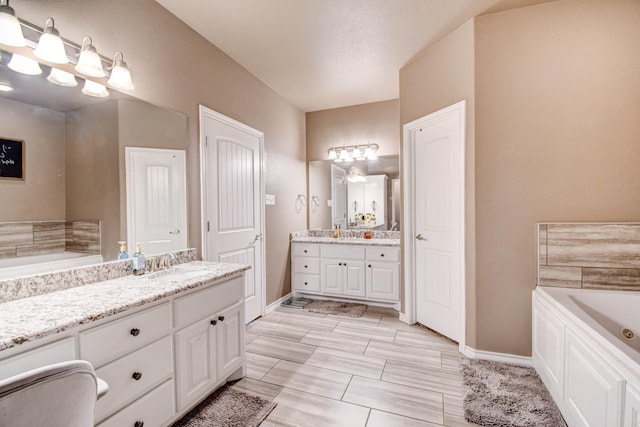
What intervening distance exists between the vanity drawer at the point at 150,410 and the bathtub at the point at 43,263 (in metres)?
0.81

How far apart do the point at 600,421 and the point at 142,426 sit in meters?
2.06

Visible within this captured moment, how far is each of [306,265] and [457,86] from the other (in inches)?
101

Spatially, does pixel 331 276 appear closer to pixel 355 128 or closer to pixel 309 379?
pixel 309 379

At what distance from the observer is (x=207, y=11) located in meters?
2.10

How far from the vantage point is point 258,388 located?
194 cm

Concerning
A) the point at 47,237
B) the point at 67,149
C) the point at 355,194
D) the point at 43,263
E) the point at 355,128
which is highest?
the point at 355,128

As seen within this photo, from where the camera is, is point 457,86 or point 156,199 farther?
point 457,86

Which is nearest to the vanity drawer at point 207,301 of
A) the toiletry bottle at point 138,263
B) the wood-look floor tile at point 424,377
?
the toiletry bottle at point 138,263

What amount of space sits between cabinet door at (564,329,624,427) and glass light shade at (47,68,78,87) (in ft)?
9.67

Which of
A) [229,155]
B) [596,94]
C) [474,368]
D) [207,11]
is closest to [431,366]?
[474,368]

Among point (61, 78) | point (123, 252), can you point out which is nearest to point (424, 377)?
point (123, 252)

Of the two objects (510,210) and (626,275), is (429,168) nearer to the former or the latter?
(510,210)

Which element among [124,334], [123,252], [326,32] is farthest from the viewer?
[326,32]

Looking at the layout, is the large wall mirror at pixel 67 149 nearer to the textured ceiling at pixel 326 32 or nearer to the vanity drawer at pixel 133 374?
the vanity drawer at pixel 133 374
